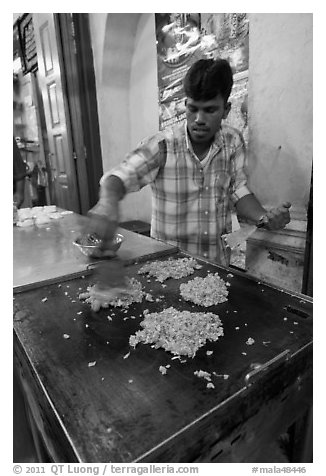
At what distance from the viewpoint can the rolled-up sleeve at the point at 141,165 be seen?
143 centimetres

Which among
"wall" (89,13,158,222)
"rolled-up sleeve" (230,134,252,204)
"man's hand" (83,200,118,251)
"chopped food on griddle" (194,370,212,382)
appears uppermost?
"wall" (89,13,158,222)

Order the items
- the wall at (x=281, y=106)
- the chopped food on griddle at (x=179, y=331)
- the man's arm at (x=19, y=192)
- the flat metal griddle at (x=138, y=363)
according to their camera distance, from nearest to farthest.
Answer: the flat metal griddle at (x=138, y=363)
the chopped food on griddle at (x=179, y=331)
the wall at (x=281, y=106)
the man's arm at (x=19, y=192)

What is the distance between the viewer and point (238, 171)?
1.70 meters

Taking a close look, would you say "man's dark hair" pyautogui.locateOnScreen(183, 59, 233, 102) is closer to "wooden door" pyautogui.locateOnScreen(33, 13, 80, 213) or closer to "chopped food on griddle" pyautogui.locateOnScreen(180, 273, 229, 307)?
"chopped food on griddle" pyautogui.locateOnScreen(180, 273, 229, 307)

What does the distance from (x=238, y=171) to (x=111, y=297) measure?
1067 mm

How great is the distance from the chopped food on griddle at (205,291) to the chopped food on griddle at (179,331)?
94 mm

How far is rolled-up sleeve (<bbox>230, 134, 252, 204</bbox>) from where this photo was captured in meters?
1.67

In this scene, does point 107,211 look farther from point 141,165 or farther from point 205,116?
point 205,116

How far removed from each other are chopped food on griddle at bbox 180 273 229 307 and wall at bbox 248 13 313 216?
1115 millimetres

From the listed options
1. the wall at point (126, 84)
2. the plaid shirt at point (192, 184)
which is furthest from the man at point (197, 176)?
the wall at point (126, 84)

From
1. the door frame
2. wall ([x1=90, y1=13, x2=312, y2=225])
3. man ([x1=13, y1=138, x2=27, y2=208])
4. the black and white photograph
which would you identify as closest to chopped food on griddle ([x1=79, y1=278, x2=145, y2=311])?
the black and white photograph

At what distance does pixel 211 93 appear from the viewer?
4.42 ft

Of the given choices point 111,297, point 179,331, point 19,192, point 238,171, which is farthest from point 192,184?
point 19,192

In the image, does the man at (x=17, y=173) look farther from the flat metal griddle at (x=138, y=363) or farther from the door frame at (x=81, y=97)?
the flat metal griddle at (x=138, y=363)
